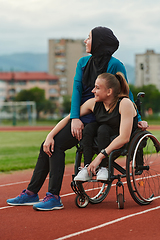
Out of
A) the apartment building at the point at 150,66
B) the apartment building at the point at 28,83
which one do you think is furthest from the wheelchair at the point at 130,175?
the apartment building at the point at 28,83

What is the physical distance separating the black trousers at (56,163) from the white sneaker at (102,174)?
0.39 metres

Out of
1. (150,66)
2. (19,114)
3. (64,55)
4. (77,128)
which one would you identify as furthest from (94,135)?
(64,55)

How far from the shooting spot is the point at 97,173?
3379 mm

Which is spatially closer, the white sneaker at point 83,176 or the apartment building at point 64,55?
the white sneaker at point 83,176

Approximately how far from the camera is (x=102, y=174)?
3.34 metres

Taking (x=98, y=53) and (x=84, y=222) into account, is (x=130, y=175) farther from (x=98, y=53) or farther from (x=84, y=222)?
(x=98, y=53)

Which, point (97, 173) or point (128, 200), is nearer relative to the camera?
point (97, 173)

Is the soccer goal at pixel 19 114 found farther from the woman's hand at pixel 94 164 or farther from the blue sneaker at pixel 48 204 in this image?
the woman's hand at pixel 94 164

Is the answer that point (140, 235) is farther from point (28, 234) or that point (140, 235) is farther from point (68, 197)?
point (68, 197)

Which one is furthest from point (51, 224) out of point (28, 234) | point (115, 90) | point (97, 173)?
point (115, 90)

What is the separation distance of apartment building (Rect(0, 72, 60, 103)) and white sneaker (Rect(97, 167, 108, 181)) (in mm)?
95331

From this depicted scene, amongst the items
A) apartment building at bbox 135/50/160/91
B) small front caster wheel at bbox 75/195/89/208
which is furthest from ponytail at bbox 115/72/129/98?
apartment building at bbox 135/50/160/91

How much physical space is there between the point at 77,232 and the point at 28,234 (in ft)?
1.15

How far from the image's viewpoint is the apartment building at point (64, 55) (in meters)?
109
